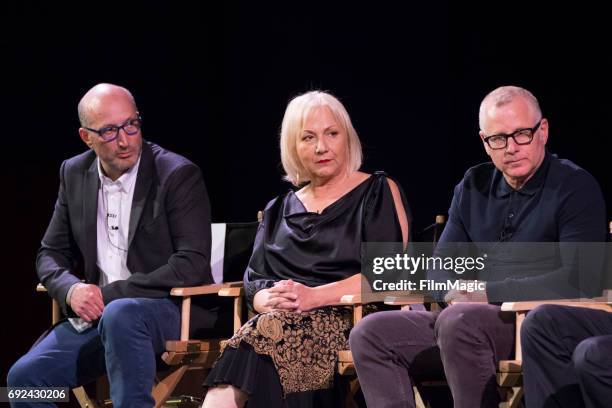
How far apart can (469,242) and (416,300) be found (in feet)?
1.11

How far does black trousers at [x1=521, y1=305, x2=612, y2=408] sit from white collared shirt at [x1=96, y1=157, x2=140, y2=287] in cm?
182

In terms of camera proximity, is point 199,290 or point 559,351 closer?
point 559,351

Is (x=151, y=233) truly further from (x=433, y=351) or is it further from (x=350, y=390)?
(x=433, y=351)

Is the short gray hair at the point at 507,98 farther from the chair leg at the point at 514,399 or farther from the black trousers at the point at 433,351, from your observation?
the chair leg at the point at 514,399

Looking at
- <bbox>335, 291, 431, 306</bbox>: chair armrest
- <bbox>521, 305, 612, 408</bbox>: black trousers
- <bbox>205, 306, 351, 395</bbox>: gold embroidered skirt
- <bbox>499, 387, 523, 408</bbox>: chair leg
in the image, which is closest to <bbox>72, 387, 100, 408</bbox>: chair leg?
<bbox>205, 306, 351, 395</bbox>: gold embroidered skirt

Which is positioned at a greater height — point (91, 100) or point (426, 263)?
point (91, 100)

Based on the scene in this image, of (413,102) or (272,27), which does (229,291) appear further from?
(272,27)

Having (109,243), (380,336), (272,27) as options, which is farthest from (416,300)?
(272,27)

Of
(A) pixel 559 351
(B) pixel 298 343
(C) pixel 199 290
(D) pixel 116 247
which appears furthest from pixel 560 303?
(D) pixel 116 247

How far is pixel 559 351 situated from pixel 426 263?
93 centimetres

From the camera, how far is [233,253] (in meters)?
4.49

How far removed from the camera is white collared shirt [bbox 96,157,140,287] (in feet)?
13.4

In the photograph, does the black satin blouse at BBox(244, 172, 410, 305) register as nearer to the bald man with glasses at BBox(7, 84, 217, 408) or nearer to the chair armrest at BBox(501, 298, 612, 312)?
the bald man with glasses at BBox(7, 84, 217, 408)

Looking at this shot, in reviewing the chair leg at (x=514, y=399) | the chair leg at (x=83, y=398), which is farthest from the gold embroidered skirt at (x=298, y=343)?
the chair leg at (x=83, y=398)
